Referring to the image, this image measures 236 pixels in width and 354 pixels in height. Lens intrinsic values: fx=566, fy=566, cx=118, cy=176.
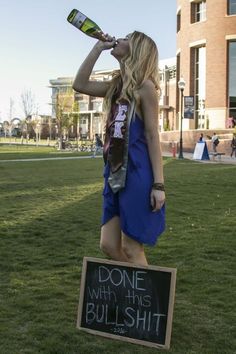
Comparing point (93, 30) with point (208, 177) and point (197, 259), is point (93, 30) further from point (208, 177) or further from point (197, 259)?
point (208, 177)

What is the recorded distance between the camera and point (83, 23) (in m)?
3.62

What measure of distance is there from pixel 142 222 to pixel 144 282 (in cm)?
37

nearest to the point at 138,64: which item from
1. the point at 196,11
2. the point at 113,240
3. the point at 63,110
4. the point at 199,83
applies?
the point at 113,240

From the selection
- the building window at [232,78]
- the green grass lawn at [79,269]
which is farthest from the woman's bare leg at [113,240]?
the building window at [232,78]

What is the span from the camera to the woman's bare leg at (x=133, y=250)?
11.8 ft

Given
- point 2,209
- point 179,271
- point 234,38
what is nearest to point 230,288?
point 179,271

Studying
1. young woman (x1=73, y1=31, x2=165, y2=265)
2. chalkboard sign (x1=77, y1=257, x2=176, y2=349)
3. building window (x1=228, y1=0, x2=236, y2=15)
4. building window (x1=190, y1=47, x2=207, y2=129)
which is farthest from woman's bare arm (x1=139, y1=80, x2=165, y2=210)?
building window (x1=228, y1=0, x2=236, y2=15)

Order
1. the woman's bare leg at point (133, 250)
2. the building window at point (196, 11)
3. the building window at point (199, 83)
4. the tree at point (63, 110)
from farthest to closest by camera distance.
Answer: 1. the tree at point (63, 110)
2. the building window at point (196, 11)
3. the building window at point (199, 83)
4. the woman's bare leg at point (133, 250)

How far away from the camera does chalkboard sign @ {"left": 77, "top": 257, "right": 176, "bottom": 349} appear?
11.3 feet

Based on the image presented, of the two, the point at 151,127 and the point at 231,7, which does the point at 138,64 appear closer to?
the point at 151,127

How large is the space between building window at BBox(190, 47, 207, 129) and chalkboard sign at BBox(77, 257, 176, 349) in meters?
47.6

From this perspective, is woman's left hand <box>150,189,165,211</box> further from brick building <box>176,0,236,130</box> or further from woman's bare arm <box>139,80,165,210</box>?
brick building <box>176,0,236,130</box>

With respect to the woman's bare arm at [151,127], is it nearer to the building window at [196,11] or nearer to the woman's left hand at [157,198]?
the woman's left hand at [157,198]

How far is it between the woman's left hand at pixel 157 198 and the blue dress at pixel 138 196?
3cm
